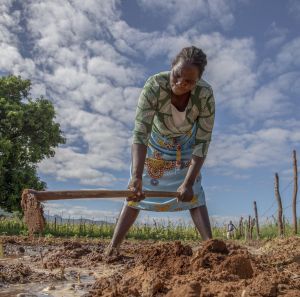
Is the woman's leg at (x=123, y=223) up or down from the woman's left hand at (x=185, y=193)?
down

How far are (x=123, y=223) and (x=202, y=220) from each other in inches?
29.5

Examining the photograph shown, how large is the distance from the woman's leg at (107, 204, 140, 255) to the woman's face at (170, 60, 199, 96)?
1.32 metres

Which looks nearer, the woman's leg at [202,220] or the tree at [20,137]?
the woman's leg at [202,220]

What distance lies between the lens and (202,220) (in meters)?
4.53

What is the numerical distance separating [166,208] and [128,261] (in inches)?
24.4

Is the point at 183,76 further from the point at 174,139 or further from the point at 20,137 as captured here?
the point at 20,137

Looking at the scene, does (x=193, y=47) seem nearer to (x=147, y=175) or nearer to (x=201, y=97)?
(x=201, y=97)

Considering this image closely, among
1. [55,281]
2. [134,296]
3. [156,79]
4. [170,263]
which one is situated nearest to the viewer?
[134,296]

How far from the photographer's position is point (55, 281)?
11.9ft

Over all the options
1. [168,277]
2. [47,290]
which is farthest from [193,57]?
[47,290]

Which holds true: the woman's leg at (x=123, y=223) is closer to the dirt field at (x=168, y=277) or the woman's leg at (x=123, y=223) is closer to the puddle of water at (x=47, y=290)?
the dirt field at (x=168, y=277)

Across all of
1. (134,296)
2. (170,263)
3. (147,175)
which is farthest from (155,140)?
(134,296)

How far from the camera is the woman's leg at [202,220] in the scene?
4500mm

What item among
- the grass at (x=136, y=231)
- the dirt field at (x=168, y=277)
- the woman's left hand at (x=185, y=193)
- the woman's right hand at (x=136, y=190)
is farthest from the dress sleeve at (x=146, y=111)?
the grass at (x=136, y=231)
